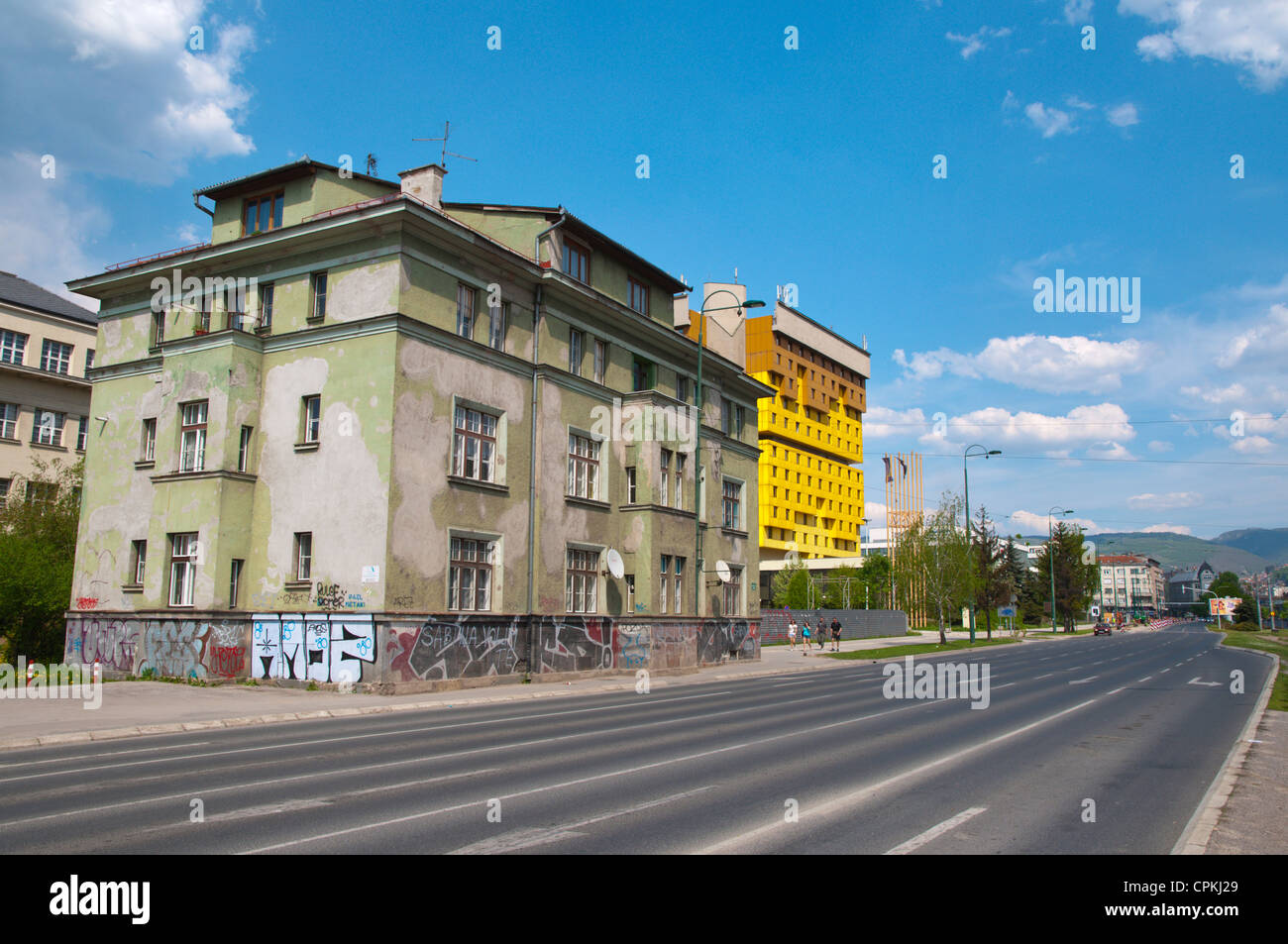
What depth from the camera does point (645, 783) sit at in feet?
31.1

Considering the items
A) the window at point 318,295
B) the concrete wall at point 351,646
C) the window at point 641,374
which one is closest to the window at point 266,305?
the window at point 318,295

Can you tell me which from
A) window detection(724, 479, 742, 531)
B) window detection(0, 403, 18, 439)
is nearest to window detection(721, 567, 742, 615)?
window detection(724, 479, 742, 531)

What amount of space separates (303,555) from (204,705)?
21.0 ft

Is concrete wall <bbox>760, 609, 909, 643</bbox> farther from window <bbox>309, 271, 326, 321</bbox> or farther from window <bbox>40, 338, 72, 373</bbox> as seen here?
window <bbox>40, 338, 72, 373</bbox>

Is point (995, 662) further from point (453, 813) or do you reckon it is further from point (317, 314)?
point (453, 813)

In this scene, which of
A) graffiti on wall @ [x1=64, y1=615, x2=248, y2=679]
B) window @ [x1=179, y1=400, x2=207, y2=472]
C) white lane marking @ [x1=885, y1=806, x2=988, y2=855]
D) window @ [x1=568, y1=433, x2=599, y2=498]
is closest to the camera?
white lane marking @ [x1=885, y1=806, x2=988, y2=855]

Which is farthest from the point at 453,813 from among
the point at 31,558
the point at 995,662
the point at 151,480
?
the point at 995,662

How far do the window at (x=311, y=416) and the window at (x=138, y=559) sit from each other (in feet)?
23.1

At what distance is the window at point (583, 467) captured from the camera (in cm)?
3070

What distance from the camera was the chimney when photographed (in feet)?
97.1

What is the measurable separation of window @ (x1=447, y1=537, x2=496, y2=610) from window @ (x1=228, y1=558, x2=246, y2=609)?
6109 millimetres

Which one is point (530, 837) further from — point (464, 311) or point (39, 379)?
point (39, 379)

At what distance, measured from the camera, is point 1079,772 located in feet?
34.5
